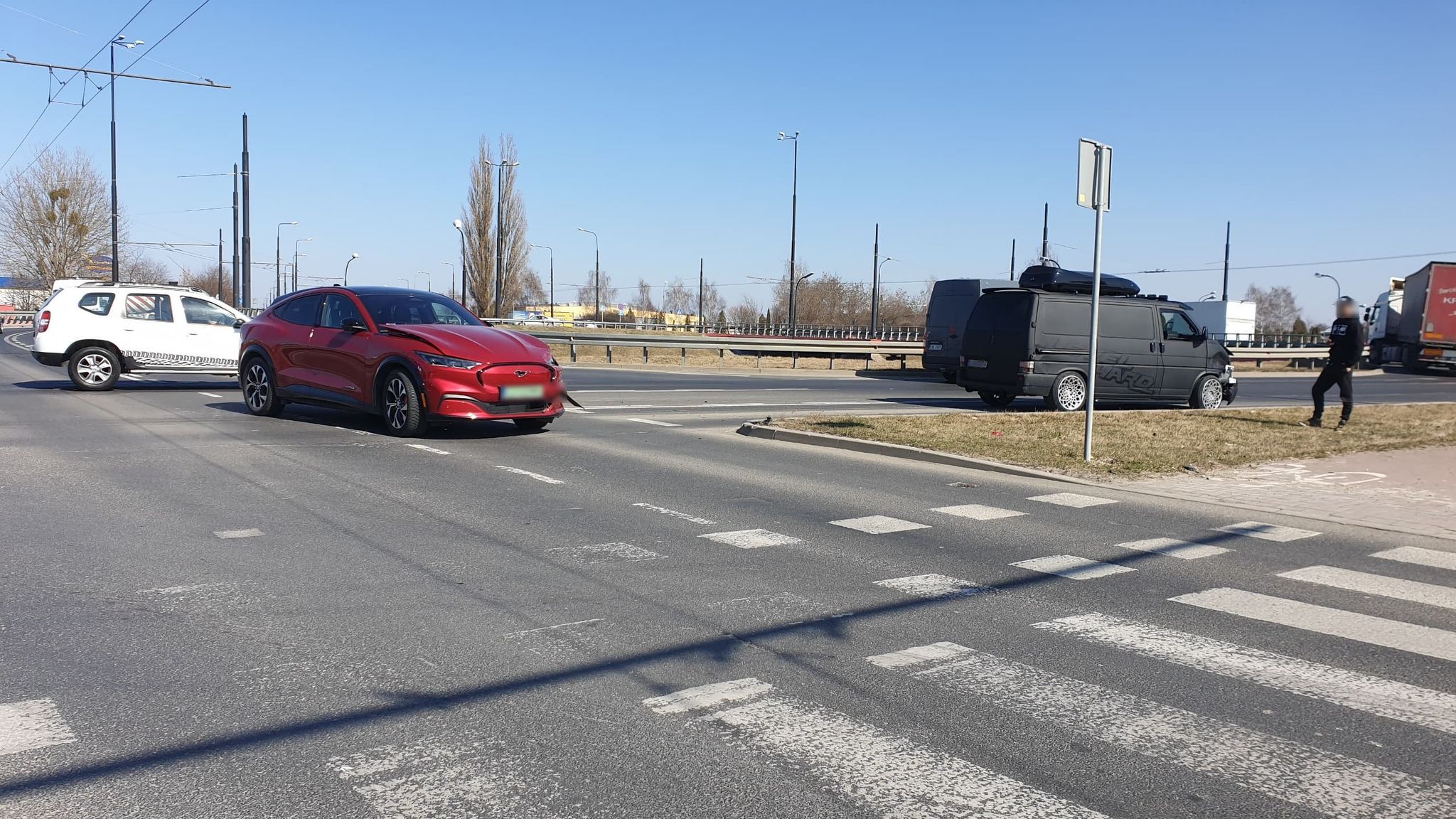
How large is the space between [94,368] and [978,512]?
15.4 m

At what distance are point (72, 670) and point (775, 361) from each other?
36.2 metres

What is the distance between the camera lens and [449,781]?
11.5 feet

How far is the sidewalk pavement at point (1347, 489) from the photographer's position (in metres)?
8.84

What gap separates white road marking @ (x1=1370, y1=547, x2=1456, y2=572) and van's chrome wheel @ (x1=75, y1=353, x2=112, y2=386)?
17965 millimetres

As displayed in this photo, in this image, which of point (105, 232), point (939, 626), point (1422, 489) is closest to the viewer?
point (939, 626)

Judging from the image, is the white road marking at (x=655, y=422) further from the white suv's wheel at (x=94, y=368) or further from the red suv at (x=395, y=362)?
the white suv's wheel at (x=94, y=368)

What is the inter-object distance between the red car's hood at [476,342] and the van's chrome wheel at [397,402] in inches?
22.2

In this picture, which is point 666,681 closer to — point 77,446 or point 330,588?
point 330,588

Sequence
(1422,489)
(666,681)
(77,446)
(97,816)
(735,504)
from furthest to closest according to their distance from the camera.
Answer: (77,446) < (1422,489) < (735,504) < (666,681) < (97,816)

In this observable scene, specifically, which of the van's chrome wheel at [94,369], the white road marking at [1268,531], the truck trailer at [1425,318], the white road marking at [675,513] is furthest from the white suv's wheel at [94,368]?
the truck trailer at [1425,318]

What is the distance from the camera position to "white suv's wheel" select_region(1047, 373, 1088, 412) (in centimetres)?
1759

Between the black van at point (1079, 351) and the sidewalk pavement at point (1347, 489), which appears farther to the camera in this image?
the black van at point (1079, 351)

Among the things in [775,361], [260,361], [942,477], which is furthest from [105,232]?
[942,477]

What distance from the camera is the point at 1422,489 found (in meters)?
10.3
